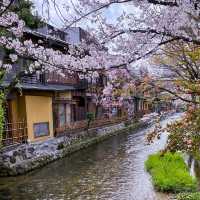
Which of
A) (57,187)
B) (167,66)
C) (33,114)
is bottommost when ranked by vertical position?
(57,187)

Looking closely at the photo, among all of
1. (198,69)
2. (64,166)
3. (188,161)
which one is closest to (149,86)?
(198,69)

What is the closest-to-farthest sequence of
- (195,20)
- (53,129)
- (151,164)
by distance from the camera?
(195,20)
(151,164)
(53,129)

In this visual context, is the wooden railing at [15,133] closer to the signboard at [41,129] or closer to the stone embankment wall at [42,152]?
the stone embankment wall at [42,152]

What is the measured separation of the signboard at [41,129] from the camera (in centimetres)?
2568

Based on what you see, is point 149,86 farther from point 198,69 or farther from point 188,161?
point 188,161

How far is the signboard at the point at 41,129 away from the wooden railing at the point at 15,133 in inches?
66.7

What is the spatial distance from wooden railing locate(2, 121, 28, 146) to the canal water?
2.09 meters

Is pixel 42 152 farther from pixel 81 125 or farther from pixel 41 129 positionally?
pixel 81 125

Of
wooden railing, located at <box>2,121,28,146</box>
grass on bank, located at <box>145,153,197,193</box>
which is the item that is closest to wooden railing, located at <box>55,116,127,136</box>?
wooden railing, located at <box>2,121,28,146</box>

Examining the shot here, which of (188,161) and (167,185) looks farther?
(188,161)

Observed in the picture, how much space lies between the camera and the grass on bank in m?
14.2

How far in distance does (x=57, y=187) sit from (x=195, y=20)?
35.3ft

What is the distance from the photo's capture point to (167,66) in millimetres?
19453

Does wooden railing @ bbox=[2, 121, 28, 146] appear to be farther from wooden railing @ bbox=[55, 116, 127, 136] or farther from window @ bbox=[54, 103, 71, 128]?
window @ bbox=[54, 103, 71, 128]
